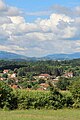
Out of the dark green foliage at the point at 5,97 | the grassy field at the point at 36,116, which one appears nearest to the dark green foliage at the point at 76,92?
the grassy field at the point at 36,116

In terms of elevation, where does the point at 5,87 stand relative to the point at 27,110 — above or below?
above

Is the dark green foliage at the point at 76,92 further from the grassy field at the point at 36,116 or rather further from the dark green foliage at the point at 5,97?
the dark green foliage at the point at 5,97

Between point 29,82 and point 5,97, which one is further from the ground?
point 5,97

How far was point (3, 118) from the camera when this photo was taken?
20.7m

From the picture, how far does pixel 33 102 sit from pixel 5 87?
2.61 m

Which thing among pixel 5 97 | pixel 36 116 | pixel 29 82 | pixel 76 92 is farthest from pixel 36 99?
pixel 29 82

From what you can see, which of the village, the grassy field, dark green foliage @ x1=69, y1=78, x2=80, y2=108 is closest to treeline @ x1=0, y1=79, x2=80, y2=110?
dark green foliage @ x1=69, y1=78, x2=80, y2=108

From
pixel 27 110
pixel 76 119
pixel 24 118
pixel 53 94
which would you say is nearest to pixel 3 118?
pixel 24 118

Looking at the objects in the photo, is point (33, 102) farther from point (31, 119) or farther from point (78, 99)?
point (31, 119)

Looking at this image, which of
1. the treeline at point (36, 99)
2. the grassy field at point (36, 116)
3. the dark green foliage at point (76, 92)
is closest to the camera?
the grassy field at point (36, 116)

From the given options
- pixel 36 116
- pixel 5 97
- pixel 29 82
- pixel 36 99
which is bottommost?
pixel 29 82

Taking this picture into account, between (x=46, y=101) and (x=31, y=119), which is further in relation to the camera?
(x=46, y=101)

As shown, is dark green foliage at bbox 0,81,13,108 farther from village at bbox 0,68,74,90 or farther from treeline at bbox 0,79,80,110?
village at bbox 0,68,74,90

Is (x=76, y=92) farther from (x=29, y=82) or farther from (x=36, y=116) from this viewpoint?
(x=29, y=82)
